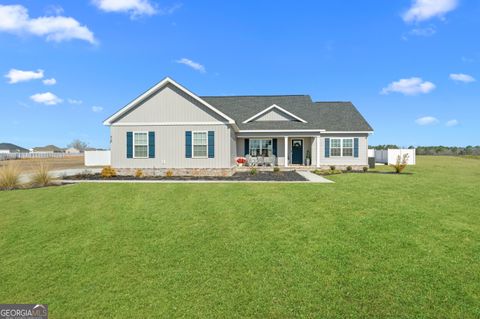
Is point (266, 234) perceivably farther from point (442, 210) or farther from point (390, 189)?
point (390, 189)

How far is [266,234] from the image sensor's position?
712 centimetres

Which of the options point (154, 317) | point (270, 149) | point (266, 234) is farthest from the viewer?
point (270, 149)

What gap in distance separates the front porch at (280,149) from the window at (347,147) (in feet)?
8.87

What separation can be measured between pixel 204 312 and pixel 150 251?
2.70 meters

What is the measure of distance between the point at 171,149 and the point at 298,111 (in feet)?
43.3

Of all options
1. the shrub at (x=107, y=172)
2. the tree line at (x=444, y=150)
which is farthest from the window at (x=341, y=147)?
the tree line at (x=444, y=150)

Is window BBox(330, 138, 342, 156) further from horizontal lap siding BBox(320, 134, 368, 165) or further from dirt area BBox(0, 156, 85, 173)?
dirt area BBox(0, 156, 85, 173)

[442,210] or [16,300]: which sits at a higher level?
[442,210]

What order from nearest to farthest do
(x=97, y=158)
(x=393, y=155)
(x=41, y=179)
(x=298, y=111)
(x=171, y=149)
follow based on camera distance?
(x=41, y=179)
(x=171, y=149)
(x=298, y=111)
(x=393, y=155)
(x=97, y=158)

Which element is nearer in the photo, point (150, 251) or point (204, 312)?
point (204, 312)

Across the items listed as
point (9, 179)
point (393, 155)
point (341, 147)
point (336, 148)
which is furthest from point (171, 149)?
point (393, 155)

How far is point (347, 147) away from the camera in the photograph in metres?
23.3

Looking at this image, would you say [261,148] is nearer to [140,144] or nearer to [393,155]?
[140,144]

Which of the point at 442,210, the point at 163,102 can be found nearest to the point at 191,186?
the point at 163,102
